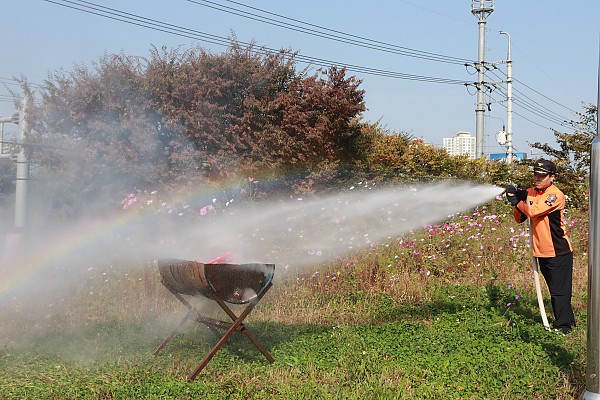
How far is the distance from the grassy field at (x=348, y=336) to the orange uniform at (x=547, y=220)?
85cm

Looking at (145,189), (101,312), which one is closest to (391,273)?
(101,312)

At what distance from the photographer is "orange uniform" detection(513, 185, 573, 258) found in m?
6.29

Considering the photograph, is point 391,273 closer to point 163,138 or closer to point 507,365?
point 507,365

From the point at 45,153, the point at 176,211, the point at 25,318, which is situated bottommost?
the point at 25,318

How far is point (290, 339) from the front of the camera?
21.1ft

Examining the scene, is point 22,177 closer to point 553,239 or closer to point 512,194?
point 512,194

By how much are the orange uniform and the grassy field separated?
33.5 inches

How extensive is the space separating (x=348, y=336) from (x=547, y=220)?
8.05 feet

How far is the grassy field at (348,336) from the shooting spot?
4973 millimetres

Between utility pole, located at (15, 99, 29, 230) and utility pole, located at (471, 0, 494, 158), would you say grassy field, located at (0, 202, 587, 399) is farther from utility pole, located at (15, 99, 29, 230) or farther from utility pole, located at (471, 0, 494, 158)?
utility pole, located at (471, 0, 494, 158)

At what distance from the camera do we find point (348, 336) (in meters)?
6.29

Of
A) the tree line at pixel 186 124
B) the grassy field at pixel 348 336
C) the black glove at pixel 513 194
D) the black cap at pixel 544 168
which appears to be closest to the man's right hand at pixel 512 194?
the black glove at pixel 513 194

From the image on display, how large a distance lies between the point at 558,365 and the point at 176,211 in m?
6.47

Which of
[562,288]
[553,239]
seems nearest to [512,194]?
[553,239]
